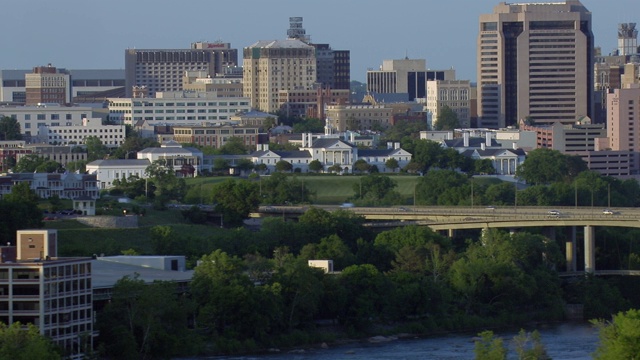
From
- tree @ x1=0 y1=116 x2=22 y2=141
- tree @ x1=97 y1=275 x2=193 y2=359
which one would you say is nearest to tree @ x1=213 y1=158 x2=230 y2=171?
tree @ x1=0 y1=116 x2=22 y2=141

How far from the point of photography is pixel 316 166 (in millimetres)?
128000

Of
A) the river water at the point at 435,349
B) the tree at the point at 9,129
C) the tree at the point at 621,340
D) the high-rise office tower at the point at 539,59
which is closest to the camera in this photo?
the tree at the point at 621,340

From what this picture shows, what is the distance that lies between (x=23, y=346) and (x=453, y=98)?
132 meters

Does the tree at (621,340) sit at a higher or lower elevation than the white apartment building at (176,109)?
lower

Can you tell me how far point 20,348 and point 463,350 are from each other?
1619 cm

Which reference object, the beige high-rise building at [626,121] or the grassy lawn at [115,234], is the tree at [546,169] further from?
the grassy lawn at [115,234]

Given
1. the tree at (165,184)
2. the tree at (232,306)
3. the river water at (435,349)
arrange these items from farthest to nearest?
the tree at (165,184), the tree at (232,306), the river water at (435,349)

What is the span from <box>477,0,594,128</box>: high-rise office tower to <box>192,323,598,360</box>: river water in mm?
99077

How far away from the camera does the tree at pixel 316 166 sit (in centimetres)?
12788

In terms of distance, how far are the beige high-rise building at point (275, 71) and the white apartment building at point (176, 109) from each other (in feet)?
56.6

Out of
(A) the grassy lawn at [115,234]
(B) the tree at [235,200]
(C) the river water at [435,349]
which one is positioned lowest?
(C) the river water at [435,349]

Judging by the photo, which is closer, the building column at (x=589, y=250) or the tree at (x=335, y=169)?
the building column at (x=589, y=250)

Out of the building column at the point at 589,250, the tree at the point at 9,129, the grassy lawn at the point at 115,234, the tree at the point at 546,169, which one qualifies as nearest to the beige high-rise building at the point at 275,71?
the tree at the point at 9,129

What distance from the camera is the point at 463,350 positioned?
65.2 m
